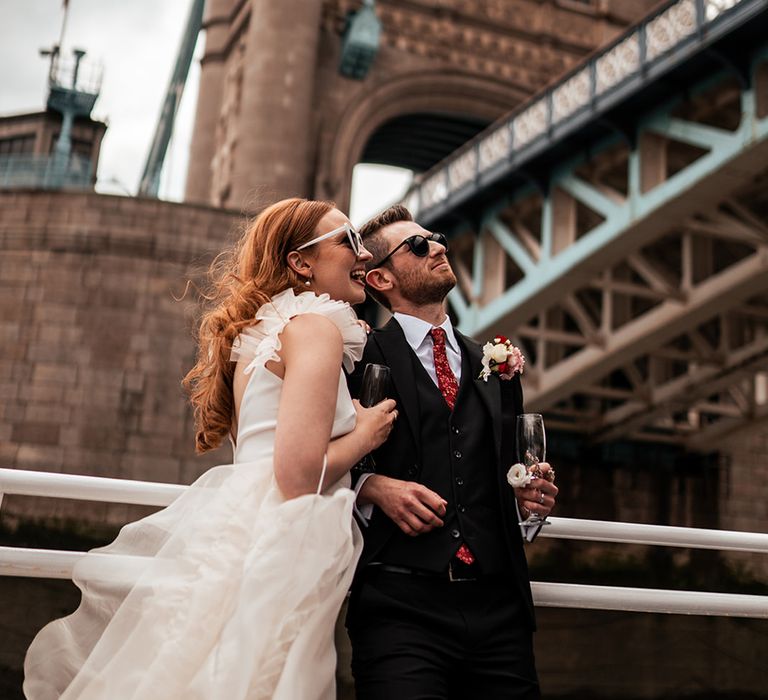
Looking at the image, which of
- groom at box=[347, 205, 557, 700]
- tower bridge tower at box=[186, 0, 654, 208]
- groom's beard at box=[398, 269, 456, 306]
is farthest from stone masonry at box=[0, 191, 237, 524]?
groom at box=[347, 205, 557, 700]

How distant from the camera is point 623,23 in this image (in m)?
24.6

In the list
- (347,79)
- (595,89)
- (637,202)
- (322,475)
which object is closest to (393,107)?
(347,79)

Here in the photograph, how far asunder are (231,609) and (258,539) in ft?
0.50

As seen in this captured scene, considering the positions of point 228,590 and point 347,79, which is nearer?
point 228,590

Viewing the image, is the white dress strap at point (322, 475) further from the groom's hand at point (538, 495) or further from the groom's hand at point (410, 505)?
the groom's hand at point (538, 495)

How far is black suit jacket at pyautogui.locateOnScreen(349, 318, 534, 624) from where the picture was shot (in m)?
2.42

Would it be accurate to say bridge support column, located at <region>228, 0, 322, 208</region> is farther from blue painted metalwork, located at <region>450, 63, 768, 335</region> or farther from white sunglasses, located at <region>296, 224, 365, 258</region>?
white sunglasses, located at <region>296, 224, 365, 258</region>

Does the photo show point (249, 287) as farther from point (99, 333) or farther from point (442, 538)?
point (99, 333)

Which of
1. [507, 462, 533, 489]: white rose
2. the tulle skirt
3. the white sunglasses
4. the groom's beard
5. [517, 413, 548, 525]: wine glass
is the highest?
the white sunglasses

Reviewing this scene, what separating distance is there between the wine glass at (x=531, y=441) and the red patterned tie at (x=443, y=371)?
0.19 m

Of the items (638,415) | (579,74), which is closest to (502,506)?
(579,74)

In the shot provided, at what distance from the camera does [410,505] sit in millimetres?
2305

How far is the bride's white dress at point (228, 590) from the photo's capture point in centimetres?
203

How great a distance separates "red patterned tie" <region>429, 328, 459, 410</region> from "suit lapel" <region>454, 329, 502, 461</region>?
0.04 meters
